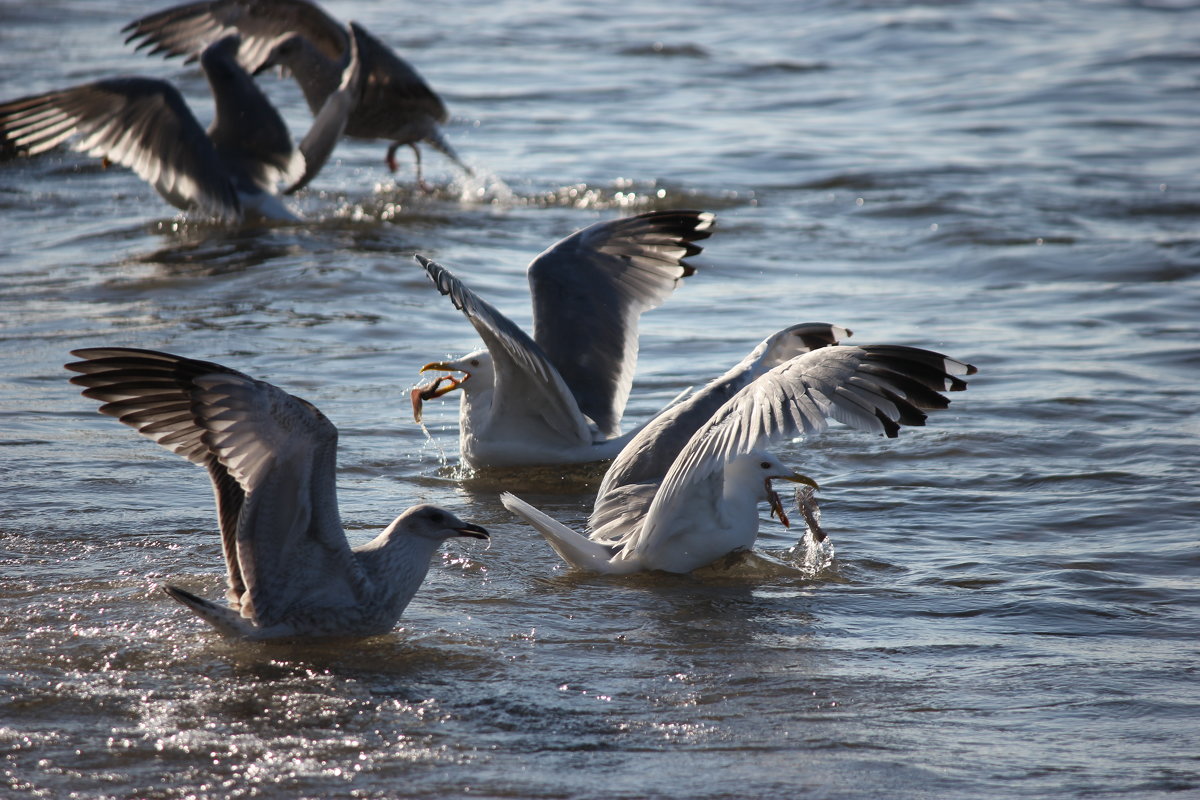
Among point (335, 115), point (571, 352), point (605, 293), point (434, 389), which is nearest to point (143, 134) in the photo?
point (335, 115)

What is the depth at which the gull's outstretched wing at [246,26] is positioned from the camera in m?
13.0

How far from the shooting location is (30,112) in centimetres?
1000

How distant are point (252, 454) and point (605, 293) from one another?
10.7 feet

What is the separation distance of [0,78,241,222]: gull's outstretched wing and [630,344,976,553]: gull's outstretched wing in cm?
691

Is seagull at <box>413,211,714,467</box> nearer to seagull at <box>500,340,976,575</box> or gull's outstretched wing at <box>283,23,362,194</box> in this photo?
seagull at <box>500,340,976,575</box>

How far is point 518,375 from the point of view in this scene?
633cm

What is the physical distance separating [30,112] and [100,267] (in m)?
1.17

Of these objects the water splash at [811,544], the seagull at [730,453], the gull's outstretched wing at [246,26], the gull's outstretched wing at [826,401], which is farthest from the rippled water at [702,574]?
the gull's outstretched wing at [246,26]

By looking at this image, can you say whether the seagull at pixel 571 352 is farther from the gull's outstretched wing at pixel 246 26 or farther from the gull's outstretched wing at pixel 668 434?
the gull's outstretched wing at pixel 246 26

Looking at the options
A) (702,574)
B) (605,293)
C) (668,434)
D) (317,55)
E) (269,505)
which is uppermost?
(317,55)

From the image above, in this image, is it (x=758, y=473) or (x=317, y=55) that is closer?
(x=758, y=473)

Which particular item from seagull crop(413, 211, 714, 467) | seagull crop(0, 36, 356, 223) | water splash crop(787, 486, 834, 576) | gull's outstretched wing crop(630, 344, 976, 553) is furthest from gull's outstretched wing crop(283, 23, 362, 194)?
gull's outstretched wing crop(630, 344, 976, 553)

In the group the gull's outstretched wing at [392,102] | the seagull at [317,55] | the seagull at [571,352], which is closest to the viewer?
the seagull at [571,352]

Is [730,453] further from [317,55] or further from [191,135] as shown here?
[317,55]
